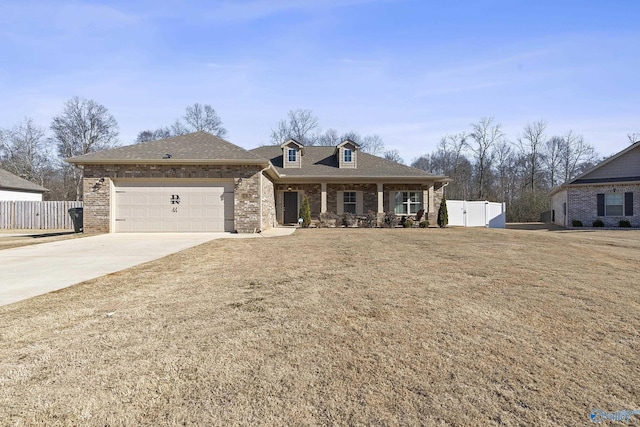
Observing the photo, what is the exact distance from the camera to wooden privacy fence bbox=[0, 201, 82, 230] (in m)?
21.0

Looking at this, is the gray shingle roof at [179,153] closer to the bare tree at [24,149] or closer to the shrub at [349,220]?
the shrub at [349,220]

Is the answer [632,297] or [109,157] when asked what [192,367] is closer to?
[632,297]

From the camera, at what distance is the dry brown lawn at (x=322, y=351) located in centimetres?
227

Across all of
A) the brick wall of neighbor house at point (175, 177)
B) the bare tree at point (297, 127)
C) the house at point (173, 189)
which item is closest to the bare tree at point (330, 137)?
the bare tree at point (297, 127)

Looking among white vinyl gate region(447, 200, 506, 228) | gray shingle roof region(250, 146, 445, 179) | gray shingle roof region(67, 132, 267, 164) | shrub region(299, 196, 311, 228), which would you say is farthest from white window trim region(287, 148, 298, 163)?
white vinyl gate region(447, 200, 506, 228)

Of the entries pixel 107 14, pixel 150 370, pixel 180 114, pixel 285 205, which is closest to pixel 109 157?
pixel 107 14

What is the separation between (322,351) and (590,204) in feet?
82.6

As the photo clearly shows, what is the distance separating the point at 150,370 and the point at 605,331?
171 inches

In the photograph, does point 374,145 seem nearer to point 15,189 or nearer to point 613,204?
point 613,204

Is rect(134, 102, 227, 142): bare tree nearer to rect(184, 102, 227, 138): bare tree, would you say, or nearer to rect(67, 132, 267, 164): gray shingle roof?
rect(184, 102, 227, 138): bare tree

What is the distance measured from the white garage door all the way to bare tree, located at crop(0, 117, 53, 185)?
29.0 meters

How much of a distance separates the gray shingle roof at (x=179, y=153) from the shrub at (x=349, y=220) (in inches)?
295

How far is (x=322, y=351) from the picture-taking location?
3105mm

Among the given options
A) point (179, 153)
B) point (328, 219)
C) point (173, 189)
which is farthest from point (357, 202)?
point (173, 189)
